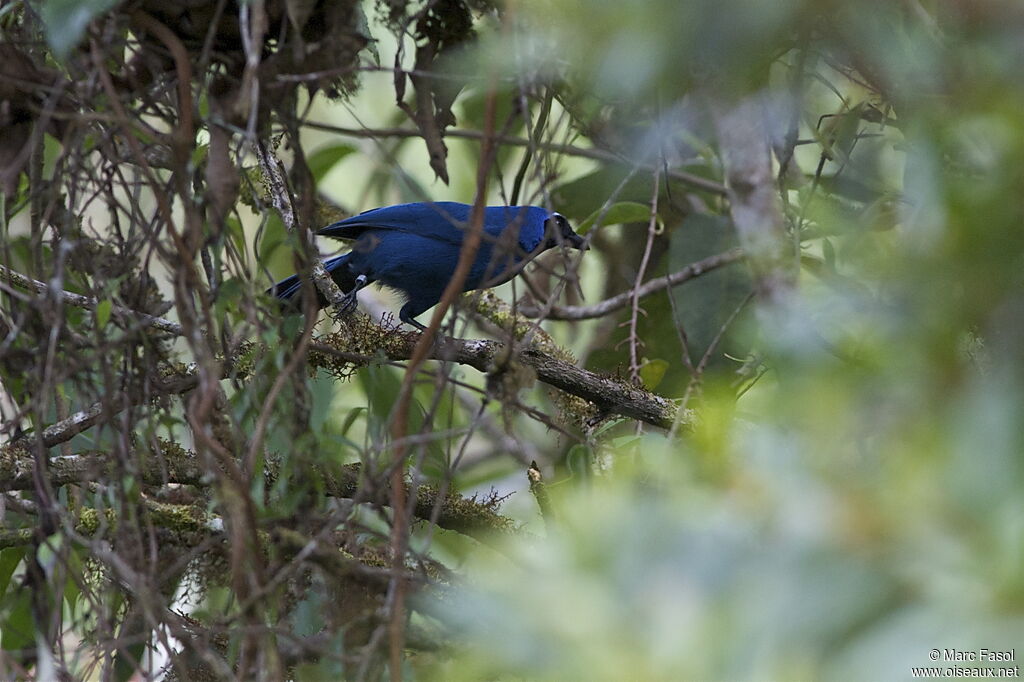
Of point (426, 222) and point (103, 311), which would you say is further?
point (426, 222)

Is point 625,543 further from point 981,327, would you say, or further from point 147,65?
point 147,65

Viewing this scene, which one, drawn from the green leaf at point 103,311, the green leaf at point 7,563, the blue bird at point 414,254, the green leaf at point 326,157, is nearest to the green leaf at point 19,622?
the green leaf at point 7,563

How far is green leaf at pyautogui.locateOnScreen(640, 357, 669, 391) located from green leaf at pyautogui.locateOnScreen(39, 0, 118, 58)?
2.71 metres

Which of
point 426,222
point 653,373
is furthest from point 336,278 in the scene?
point 653,373

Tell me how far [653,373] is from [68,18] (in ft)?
9.14

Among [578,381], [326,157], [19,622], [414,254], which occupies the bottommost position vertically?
[19,622]

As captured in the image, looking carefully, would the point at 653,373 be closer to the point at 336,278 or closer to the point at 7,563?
the point at 336,278

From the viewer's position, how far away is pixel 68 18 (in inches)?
77.0

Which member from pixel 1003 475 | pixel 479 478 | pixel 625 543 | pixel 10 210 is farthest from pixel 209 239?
pixel 479 478

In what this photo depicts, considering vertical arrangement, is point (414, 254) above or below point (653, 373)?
above

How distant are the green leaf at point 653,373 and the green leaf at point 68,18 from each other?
2707 millimetres

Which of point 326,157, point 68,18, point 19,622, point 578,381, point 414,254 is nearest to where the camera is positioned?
point 68,18

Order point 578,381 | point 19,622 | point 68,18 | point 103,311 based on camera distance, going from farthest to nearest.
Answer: point 578,381 → point 19,622 → point 103,311 → point 68,18

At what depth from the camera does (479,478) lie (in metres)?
4.82
